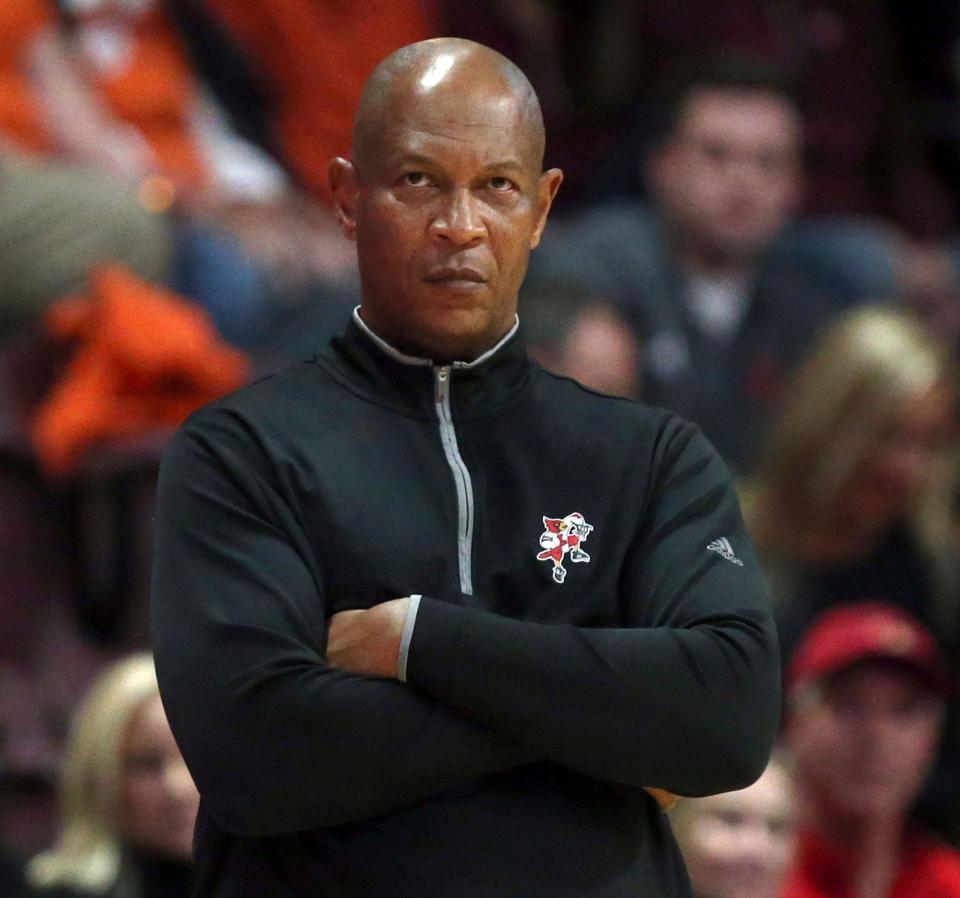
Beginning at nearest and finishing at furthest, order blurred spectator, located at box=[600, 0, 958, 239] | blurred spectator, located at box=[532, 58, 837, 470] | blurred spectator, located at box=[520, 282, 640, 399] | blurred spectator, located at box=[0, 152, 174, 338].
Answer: blurred spectator, located at box=[0, 152, 174, 338], blurred spectator, located at box=[520, 282, 640, 399], blurred spectator, located at box=[532, 58, 837, 470], blurred spectator, located at box=[600, 0, 958, 239]

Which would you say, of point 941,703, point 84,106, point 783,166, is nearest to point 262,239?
point 84,106

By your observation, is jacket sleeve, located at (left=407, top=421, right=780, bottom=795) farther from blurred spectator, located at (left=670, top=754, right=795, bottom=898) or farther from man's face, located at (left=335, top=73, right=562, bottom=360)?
blurred spectator, located at (left=670, top=754, right=795, bottom=898)

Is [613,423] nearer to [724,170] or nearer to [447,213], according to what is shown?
[447,213]

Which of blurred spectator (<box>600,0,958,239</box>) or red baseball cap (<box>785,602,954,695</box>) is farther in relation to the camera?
blurred spectator (<box>600,0,958,239</box>)

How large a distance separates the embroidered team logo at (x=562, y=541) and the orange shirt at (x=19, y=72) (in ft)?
11.5

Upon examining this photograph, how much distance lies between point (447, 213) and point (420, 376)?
0.58 feet

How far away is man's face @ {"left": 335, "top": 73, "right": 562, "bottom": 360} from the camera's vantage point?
6.89 ft

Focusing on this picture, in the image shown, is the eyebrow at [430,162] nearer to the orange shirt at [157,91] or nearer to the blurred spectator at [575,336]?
the blurred spectator at [575,336]

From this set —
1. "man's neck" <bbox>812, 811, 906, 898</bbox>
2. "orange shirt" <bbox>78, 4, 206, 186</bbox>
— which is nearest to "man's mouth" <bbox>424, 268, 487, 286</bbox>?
"man's neck" <bbox>812, 811, 906, 898</bbox>

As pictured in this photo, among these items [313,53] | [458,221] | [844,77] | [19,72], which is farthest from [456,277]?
[844,77]

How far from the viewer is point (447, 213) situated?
211cm

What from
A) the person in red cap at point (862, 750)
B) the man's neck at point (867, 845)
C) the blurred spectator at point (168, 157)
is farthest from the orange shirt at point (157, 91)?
the man's neck at point (867, 845)

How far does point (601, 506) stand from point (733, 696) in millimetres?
232

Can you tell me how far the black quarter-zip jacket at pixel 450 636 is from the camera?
2.03 meters
